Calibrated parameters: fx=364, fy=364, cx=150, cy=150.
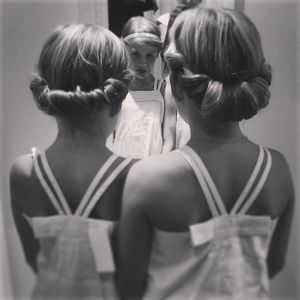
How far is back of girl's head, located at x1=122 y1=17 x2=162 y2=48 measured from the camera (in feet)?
3.11

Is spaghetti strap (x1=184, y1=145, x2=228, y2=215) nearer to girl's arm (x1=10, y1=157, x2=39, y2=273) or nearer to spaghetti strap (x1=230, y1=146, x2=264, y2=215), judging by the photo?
spaghetti strap (x1=230, y1=146, x2=264, y2=215)

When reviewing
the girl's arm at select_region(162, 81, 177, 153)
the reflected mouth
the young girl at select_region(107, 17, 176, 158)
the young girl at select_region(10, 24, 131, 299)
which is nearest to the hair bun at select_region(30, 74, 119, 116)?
the young girl at select_region(10, 24, 131, 299)

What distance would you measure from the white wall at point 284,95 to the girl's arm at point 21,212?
48 centimetres

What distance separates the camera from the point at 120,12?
0.97 meters

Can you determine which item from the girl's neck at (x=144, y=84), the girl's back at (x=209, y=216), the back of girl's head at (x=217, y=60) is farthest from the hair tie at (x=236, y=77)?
the girl's neck at (x=144, y=84)

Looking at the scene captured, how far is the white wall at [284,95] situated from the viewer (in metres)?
0.75

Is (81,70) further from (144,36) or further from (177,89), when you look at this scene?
(144,36)

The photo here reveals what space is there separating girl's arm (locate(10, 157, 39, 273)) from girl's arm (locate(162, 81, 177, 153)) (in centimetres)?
30

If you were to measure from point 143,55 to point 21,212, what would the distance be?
1.62ft

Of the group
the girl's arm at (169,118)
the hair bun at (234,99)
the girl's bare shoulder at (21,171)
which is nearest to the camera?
the hair bun at (234,99)

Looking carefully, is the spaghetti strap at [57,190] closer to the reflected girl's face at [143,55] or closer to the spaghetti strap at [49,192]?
the spaghetti strap at [49,192]

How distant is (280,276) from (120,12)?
0.75 metres

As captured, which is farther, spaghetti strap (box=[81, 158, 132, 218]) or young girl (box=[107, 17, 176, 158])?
young girl (box=[107, 17, 176, 158])

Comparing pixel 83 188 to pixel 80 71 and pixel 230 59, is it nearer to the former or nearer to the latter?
pixel 80 71
